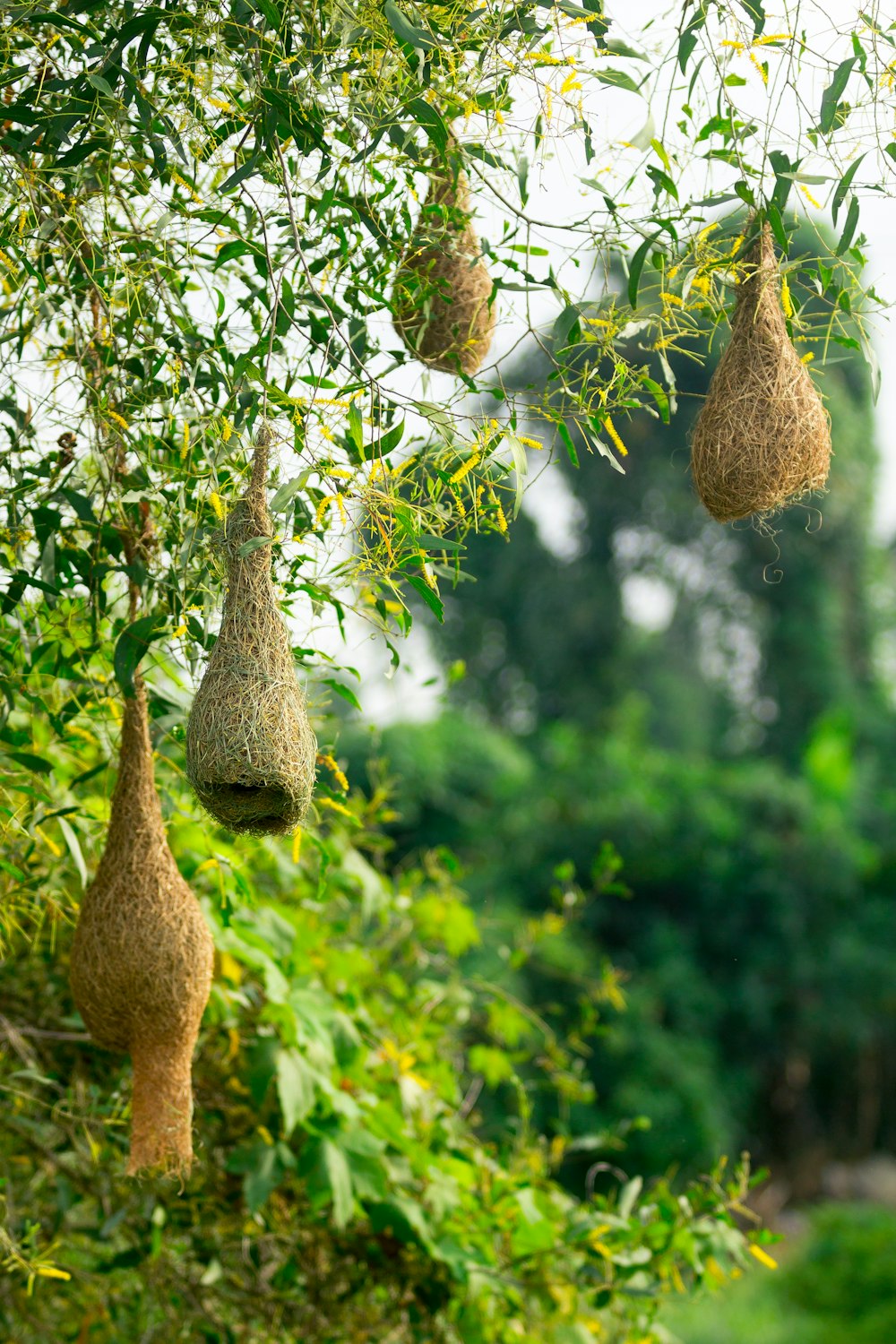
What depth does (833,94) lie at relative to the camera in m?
1.49

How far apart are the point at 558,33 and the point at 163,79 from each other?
0.51 meters

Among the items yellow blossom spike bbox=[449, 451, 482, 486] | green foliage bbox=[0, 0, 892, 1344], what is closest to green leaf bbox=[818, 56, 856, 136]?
Result: green foliage bbox=[0, 0, 892, 1344]

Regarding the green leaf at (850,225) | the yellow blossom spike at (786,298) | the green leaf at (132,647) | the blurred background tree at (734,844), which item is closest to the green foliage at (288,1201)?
the green leaf at (132,647)

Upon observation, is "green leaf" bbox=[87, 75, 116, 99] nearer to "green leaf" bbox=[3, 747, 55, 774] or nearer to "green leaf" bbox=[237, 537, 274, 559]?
"green leaf" bbox=[237, 537, 274, 559]

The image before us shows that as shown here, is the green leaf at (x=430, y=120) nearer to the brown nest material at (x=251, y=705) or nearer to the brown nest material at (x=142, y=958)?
the brown nest material at (x=251, y=705)

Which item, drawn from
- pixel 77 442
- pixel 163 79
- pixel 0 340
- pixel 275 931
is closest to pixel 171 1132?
pixel 275 931

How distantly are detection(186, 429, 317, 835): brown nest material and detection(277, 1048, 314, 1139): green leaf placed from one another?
0.77 m

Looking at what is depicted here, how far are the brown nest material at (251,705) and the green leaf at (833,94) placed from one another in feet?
2.34

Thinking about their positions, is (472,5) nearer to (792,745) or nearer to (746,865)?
(746,865)

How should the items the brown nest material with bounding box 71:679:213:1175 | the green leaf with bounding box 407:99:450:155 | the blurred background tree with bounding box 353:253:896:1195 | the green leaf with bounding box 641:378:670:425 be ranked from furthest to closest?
1. the blurred background tree with bounding box 353:253:896:1195
2. the brown nest material with bounding box 71:679:213:1175
3. the green leaf with bounding box 641:378:670:425
4. the green leaf with bounding box 407:99:450:155

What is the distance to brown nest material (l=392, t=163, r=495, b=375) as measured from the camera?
1771 millimetres

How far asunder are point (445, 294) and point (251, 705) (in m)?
0.72

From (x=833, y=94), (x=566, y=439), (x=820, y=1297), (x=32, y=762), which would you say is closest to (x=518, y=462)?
(x=566, y=439)

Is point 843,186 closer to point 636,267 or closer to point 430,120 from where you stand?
point 636,267
